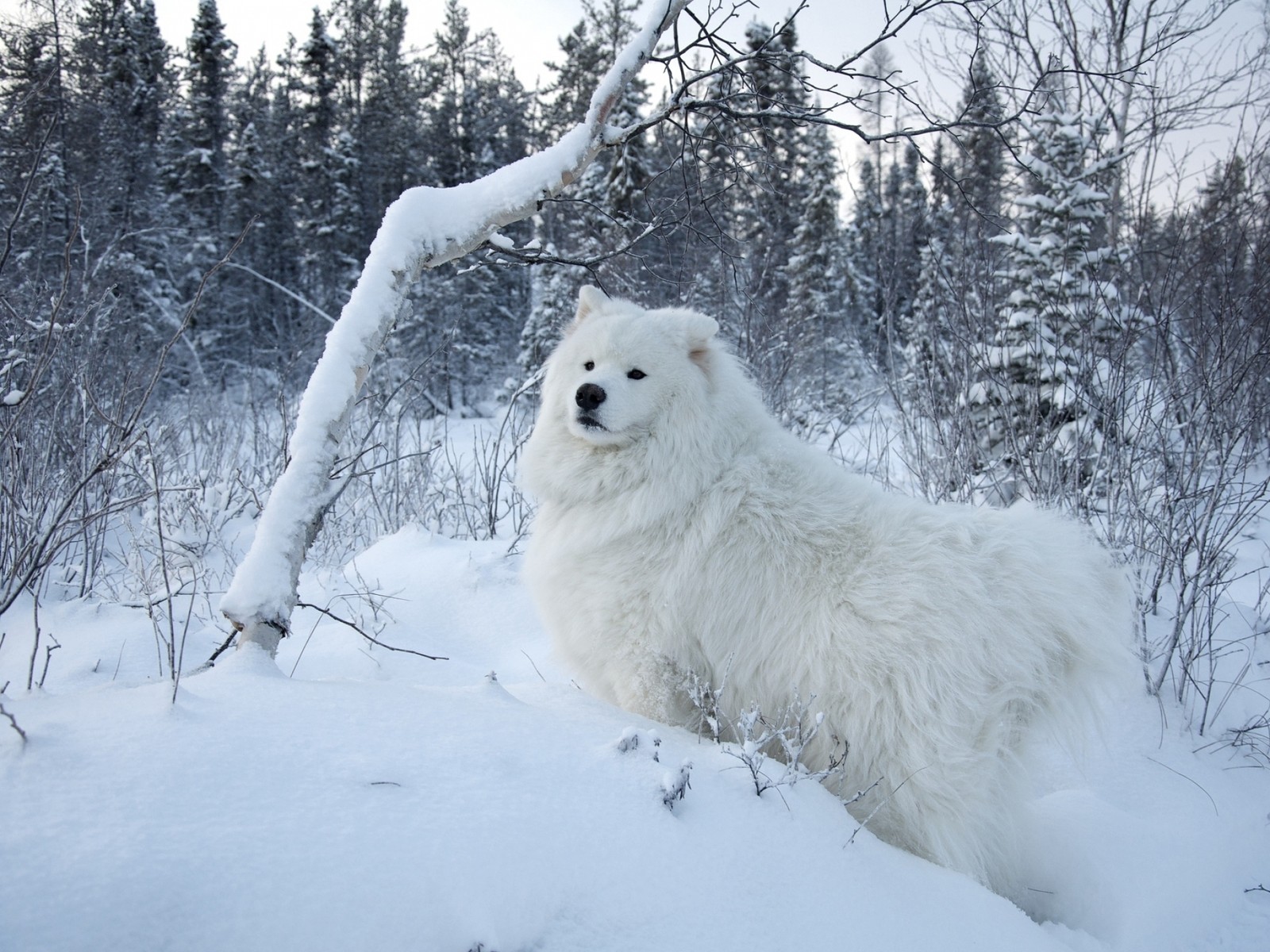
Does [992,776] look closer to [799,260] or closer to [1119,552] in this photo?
[1119,552]

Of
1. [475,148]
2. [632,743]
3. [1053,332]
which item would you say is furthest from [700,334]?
[475,148]

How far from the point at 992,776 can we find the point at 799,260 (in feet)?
71.9

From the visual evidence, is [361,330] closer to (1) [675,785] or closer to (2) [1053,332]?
(1) [675,785]

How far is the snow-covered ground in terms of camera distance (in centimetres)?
113

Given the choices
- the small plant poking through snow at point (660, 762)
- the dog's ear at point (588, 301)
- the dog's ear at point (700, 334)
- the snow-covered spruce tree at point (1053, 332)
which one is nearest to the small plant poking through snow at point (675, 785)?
the small plant poking through snow at point (660, 762)

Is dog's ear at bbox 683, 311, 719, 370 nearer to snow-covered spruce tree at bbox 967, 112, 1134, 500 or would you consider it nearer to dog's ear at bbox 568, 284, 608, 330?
dog's ear at bbox 568, 284, 608, 330

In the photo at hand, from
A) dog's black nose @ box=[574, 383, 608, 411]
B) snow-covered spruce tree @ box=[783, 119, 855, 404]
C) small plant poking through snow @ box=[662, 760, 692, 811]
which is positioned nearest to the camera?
small plant poking through snow @ box=[662, 760, 692, 811]

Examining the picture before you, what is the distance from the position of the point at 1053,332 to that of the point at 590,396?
430cm

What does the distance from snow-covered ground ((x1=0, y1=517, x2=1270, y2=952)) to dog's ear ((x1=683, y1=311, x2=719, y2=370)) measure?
1475 millimetres

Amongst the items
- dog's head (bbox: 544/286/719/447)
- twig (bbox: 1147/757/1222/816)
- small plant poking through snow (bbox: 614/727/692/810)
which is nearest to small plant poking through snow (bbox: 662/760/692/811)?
small plant poking through snow (bbox: 614/727/692/810)

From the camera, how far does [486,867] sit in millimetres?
1310

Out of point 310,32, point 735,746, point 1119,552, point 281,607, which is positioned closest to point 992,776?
point 735,746

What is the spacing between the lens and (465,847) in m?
1.33

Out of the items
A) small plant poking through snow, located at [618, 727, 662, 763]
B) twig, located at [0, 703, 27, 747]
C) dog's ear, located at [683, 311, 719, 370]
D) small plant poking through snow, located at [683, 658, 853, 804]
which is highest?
dog's ear, located at [683, 311, 719, 370]
